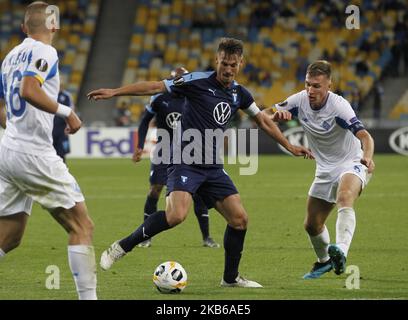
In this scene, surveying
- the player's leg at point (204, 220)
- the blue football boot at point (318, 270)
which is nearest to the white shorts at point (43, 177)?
the blue football boot at point (318, 270)

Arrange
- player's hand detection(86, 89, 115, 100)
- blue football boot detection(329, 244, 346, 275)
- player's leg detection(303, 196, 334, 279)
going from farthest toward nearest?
1. player's leg detection(303, 196, 334, 279)
2. blue football boot detection(329, 244, 346, 275)
3. player's hand detection(86, 89, 115, 100)

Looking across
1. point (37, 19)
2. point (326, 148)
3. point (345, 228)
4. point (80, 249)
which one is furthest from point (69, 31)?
point (80, 249)

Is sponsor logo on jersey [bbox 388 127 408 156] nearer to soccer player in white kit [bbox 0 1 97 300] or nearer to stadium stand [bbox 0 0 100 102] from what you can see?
stadium stand [bbox 0 0 100 102]

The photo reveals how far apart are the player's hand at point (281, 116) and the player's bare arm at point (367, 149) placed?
703 millimetres

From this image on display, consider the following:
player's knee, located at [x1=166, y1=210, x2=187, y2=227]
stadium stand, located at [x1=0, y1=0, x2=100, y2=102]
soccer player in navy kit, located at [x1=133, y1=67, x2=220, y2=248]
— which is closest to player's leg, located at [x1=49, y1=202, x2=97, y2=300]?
player's knee, located at [x1=166, y1=210, x2=187, y2=227]

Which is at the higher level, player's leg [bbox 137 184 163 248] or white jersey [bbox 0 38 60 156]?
white jersey [bbox 0 38 60 156]

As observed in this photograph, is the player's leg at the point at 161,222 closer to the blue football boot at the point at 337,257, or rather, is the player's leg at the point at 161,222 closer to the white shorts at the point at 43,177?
the blue football boot at the point at 337,257

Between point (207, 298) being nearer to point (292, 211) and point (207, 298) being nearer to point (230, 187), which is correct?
point (230, 187)

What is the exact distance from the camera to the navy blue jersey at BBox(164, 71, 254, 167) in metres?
8.48

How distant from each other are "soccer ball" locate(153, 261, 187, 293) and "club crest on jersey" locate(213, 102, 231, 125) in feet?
4.66

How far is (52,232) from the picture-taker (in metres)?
13.1

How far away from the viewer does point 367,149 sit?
8562mm

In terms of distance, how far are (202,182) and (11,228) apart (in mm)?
2013

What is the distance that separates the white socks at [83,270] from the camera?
6.58 m
